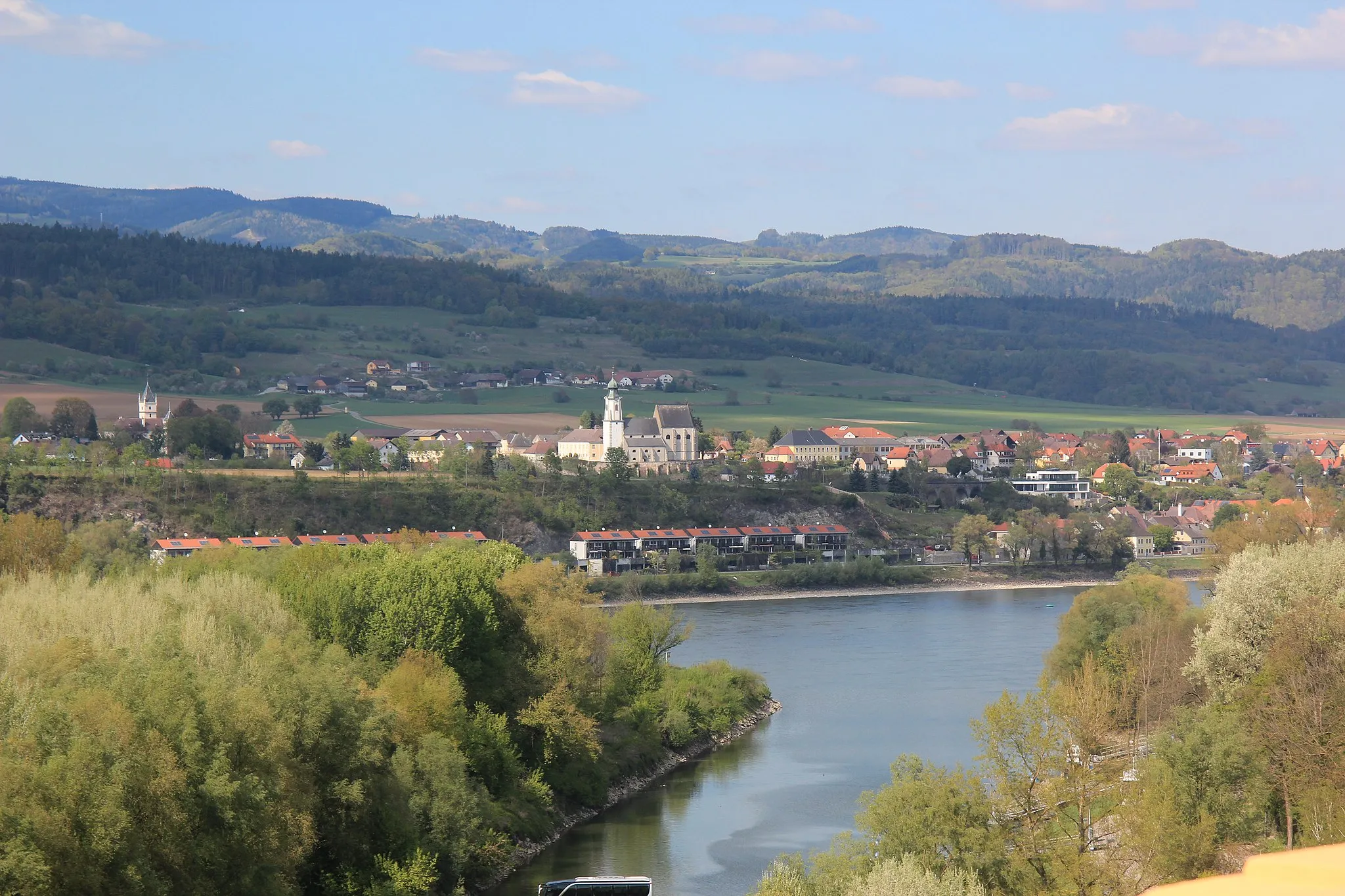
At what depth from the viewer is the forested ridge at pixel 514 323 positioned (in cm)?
8988

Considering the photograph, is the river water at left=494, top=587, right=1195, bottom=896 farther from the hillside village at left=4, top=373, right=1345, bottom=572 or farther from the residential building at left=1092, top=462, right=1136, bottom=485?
the residential building at left=1092, top=462, right=1136, bottom=485

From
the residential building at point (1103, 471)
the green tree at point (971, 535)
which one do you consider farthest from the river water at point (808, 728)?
the residential building at point (1103, 471)

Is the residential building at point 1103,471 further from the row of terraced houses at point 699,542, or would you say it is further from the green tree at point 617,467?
the green tree at point 617,467

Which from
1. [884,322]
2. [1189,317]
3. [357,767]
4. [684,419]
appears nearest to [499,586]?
[357,767]

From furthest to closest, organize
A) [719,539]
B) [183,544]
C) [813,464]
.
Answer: [813,464] < [719,539] < [183,544]

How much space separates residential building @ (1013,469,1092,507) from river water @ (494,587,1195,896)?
2020cm

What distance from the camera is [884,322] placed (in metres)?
148

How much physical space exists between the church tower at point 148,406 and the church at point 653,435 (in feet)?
59.4

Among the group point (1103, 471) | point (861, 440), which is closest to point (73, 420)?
point (861, 440)

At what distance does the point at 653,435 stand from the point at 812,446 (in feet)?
24.4

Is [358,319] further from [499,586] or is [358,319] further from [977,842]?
[977,842]

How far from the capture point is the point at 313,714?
1459cm

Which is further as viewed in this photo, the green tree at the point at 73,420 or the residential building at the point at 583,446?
the residential building at the point at 583,446

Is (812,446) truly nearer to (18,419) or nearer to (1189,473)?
(1189,473)
